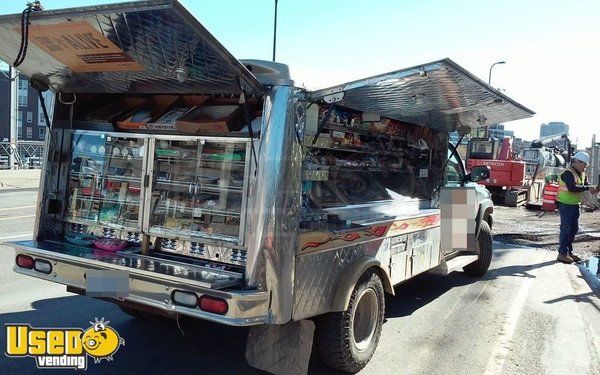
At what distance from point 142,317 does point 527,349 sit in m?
3.58

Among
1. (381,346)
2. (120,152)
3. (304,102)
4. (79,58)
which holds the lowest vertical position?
(381,346)

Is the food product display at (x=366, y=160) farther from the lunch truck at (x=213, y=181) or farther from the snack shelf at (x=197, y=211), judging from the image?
the snack shelf at (x=197, y=211)

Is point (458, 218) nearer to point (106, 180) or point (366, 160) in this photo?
point (366, 160)

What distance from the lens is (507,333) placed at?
4.95 metres

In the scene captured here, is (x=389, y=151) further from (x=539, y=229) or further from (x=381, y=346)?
(x=539, y=229)

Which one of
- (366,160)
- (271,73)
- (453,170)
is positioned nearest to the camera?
(271,73)

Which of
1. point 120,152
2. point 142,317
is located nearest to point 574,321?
point 142,317

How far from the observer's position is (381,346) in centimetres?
448

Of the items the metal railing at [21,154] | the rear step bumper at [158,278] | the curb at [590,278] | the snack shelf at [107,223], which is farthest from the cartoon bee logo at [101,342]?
the metal railing at [21,154]

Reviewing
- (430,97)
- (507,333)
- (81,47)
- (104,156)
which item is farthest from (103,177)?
(507,333)

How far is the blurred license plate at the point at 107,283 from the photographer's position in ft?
11.0

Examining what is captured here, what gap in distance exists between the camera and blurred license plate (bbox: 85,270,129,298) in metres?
3.37

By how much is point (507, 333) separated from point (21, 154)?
82.5ft

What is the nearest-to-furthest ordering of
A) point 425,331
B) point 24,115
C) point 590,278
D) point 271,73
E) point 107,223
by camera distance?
point 271,73 → point 107,223 → point 425,331 → point 590,278 → point 24,115
